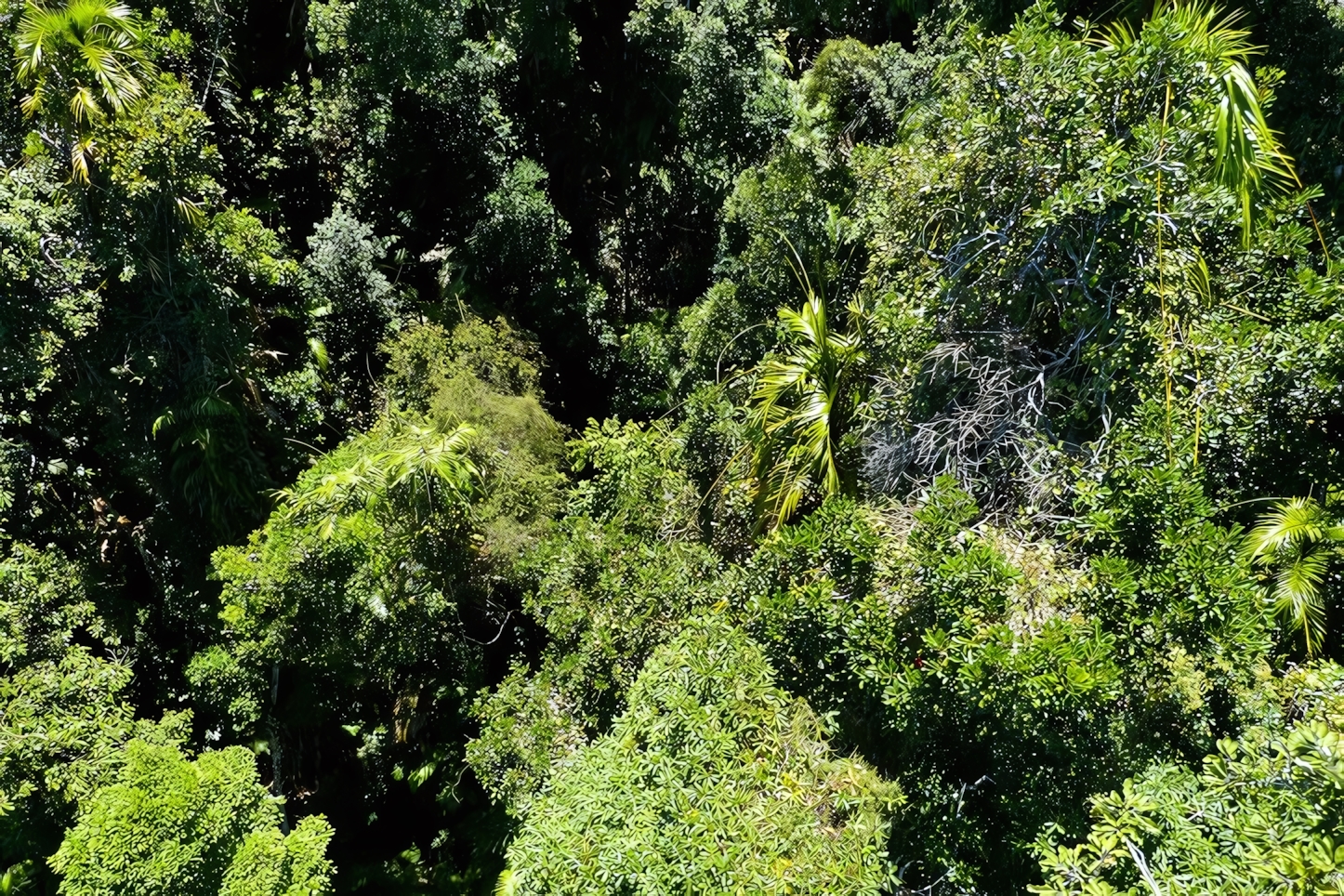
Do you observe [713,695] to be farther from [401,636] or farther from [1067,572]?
[401,636]

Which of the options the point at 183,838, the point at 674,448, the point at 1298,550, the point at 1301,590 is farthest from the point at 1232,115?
the point at 183,838

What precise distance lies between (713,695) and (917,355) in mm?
2351

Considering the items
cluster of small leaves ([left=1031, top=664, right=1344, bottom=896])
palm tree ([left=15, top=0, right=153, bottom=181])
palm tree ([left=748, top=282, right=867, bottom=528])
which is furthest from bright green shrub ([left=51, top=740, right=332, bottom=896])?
cluster of small leaves ([left=1031, top=664, right=1344, bottom=896])

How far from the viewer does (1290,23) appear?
5.58 metres

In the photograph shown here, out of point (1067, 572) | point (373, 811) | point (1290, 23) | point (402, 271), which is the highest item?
point (402, 271)

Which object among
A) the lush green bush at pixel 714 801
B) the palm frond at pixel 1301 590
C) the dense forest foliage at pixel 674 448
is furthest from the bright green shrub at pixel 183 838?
the palm frond at pixel 1301 590

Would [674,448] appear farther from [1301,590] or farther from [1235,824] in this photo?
[1235,824]

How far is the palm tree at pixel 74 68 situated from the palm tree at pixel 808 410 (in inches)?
248

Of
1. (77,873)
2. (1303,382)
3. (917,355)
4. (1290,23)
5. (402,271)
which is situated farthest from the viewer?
(402,271)

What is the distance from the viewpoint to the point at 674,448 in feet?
23.6

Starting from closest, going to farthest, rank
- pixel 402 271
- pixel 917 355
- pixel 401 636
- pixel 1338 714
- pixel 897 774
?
pixel 1338 714, pixel 897 774, pixel 917 355, pixel 401 636, pixel 402 271

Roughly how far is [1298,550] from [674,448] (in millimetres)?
4442

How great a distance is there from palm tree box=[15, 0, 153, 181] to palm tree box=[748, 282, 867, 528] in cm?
630

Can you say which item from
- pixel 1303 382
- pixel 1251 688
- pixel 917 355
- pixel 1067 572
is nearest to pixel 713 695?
pixel 1067 572
